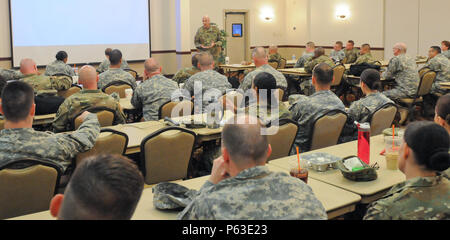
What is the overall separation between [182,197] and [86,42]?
10640mm

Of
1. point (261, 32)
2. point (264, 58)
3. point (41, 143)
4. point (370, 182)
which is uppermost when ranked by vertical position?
point (261, 32)

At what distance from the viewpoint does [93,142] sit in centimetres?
335

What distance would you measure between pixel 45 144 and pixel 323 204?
178 cm

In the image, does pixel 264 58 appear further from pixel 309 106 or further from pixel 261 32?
pixel 261 32

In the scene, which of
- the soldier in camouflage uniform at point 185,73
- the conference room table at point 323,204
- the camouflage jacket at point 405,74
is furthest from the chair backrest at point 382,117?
→ the soldier in camouflage uniform at point 185,73

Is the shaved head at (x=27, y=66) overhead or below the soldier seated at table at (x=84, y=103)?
overhead

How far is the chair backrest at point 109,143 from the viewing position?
3459 millimetres

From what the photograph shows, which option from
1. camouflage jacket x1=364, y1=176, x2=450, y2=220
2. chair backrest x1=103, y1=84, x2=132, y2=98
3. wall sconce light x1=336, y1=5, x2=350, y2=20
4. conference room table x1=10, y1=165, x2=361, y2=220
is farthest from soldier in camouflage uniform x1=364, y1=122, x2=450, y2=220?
wall sconce light x1=336, y1=5, x2=350, y2=20

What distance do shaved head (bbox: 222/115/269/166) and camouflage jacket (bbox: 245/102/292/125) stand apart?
1.94 metres

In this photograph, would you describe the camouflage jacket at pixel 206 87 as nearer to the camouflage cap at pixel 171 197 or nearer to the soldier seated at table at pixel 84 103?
the soldier seated at table at pixel 84 103

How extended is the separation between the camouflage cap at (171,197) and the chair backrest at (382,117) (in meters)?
2.66

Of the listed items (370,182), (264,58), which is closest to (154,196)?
(370,182)

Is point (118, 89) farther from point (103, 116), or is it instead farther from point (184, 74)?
point (103, 116)

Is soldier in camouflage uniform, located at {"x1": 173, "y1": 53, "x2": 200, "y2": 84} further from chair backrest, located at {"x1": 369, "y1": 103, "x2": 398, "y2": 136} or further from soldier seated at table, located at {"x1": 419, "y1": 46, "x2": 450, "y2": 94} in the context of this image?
soldier seated at table, located at {"x1": 419, "y1": 46, "x2": 450, "y2": 94}
